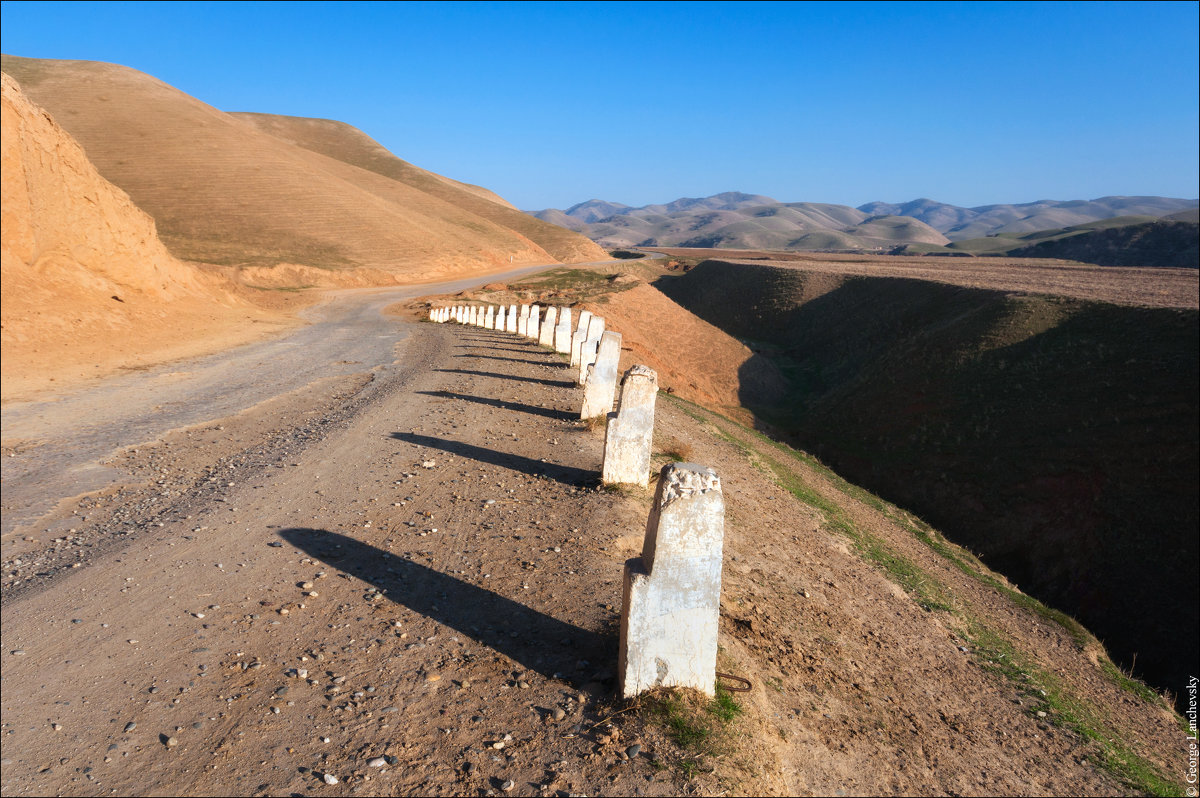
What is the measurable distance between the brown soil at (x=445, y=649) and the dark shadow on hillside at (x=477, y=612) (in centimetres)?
2

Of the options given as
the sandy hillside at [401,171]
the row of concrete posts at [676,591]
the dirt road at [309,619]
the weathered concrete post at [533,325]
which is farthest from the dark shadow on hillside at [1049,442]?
the sandy hillside at [401,171]

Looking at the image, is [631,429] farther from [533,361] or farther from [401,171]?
[401,171]

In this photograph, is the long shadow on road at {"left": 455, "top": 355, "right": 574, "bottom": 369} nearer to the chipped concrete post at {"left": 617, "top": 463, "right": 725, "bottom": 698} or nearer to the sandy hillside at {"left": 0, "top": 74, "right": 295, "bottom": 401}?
the sandy hillside at {"left": 0, "top": 74, "right": 295, "bottom": 401}

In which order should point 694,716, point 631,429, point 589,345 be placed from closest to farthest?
point 694,716 < point 631,429 < point 589,345

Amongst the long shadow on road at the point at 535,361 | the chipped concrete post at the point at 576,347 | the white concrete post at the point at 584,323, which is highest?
the white concrete post at the point at 584,323

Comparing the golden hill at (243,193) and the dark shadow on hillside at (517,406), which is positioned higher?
the golden hill at (243,193)

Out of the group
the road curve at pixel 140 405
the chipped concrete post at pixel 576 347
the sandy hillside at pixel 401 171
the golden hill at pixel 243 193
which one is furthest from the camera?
the sandy hillside at pixel 401 171

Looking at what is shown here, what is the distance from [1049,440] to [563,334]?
14176 millimetres

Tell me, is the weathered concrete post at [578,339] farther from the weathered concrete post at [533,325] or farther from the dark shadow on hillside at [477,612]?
the dark shadow on hillside at [477,612]

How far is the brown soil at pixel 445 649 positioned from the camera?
3604mm

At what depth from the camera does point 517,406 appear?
11438 millimetres

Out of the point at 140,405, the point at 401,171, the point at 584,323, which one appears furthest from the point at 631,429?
the point at 401,171

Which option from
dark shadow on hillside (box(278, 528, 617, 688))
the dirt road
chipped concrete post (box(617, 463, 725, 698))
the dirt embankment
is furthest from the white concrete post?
the dirt embankment

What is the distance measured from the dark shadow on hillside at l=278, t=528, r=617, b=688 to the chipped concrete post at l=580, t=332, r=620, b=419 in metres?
4.49
